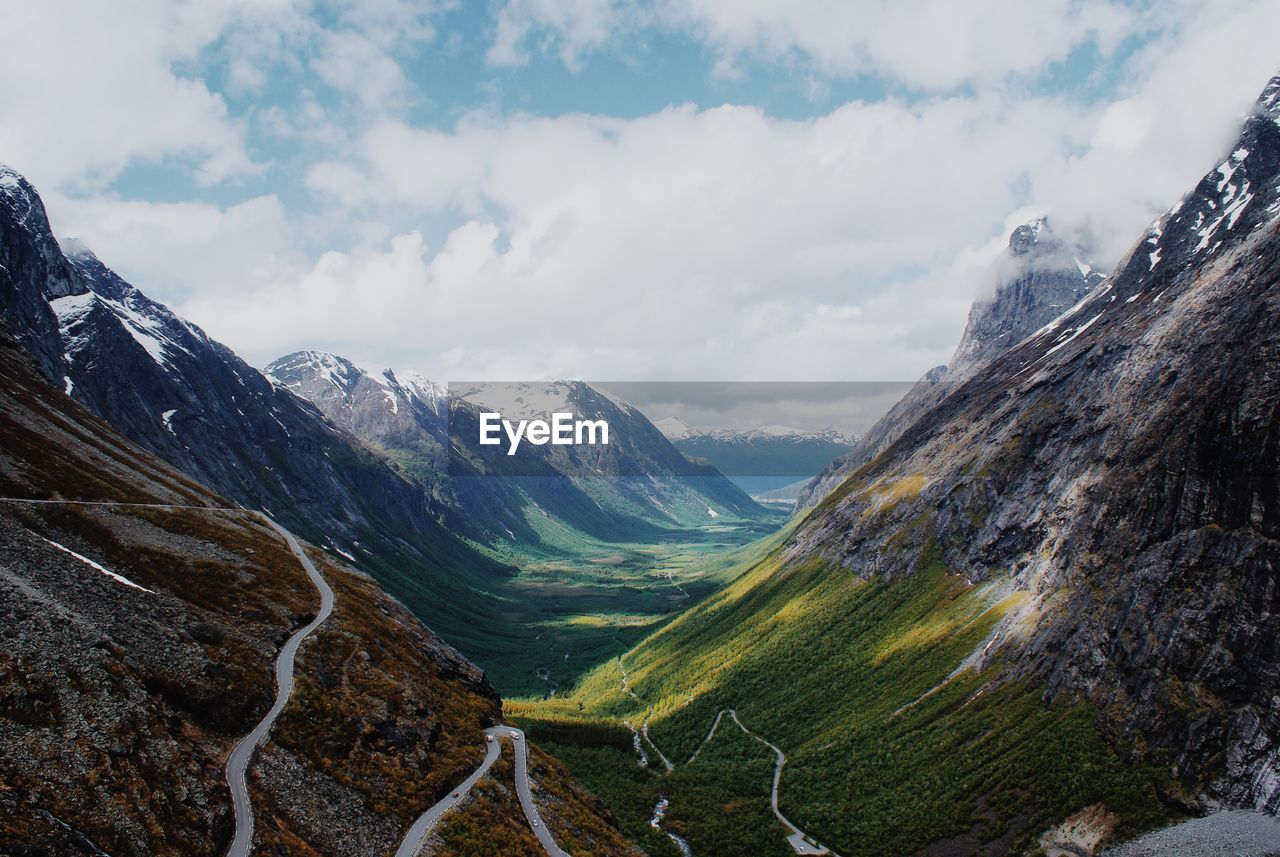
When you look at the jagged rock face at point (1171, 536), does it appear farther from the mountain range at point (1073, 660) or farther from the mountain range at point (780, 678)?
the mountain range at point (780, 678)

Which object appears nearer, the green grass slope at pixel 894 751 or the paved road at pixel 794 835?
the green grass slope at pixel 894 751

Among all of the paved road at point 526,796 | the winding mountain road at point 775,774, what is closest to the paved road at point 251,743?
the paved road at point 526,796

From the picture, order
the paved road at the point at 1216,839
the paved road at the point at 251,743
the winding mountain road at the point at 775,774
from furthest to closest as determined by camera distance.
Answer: the winding mountain road at the point at 775,774 < the paved road at the point at 1216,839 < the paved road at the point at 251,743

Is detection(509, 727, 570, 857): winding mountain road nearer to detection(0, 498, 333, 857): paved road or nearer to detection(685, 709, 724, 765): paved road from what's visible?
detection(0, 498, 333, 857): paved road

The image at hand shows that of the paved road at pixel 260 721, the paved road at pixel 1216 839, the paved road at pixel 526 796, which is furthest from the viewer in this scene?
the paved road at pixel 1216 839

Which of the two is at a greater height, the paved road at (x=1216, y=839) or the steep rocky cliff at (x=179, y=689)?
the steep rocky cliff at (x=179, y=689)

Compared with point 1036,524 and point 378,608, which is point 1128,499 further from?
point 378,608

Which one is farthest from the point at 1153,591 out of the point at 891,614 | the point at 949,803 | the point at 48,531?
the point at 48,531
